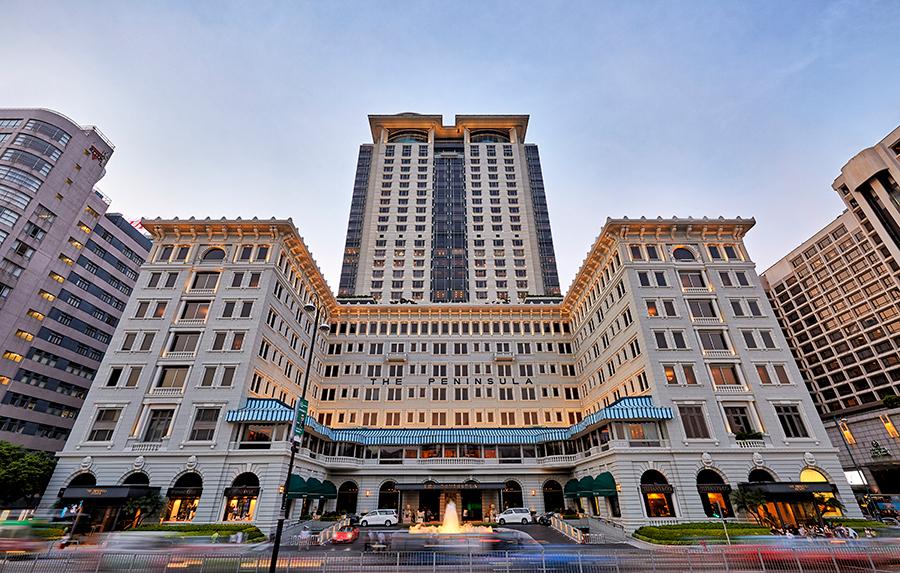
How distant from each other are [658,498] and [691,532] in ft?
24.1

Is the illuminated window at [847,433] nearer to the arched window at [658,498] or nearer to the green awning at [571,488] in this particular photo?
the green awning at [571,488]

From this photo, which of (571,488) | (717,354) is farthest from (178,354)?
(717,354)

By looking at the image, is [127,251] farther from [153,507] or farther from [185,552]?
[185,552]

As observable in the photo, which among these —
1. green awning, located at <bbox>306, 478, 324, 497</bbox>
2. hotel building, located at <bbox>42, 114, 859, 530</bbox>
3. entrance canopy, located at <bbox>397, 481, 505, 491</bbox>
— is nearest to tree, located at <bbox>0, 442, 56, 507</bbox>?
hotel building, located at <bbox>42, 114, 859, 530</bbox>

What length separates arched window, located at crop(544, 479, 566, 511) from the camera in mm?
48094

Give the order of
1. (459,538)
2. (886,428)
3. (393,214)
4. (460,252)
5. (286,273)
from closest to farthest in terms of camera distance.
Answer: (459,538) → (286,273) → (886,428) → (460,252) → (393,214)

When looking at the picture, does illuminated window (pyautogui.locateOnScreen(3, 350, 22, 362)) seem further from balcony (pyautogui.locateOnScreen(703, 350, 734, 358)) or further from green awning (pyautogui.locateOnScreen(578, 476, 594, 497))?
balcony (pyautogui.locateOnScreen(703, 350, 734, 358))

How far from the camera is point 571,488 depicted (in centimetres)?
4619

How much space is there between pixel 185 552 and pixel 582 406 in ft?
159

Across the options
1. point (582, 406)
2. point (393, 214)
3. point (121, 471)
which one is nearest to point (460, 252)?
point (393, 214)

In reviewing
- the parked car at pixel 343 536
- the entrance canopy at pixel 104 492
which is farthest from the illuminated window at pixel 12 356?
the parked car at pixel 343 536

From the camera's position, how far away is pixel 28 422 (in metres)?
56.2

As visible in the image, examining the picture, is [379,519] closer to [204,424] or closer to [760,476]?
[204,424]

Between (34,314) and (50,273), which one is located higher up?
(50,273)
